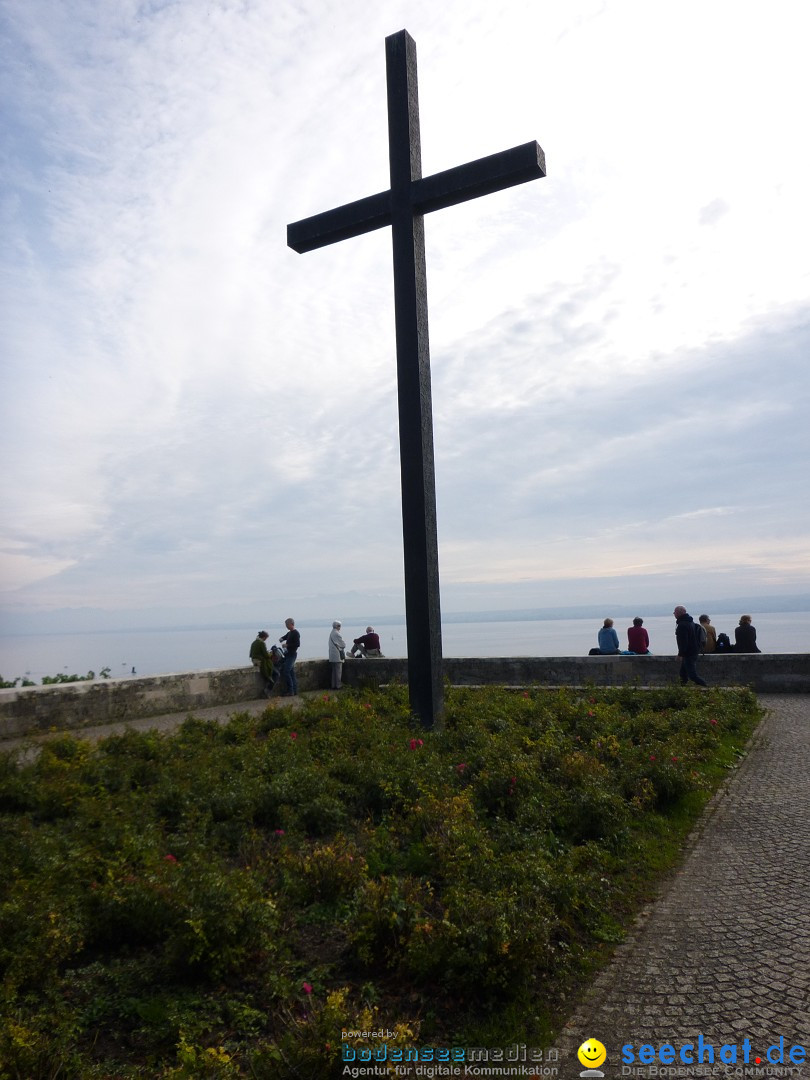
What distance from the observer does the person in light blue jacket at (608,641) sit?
1653 centimetres

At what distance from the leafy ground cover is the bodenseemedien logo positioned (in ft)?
0.65

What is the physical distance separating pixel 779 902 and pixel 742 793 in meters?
2.72

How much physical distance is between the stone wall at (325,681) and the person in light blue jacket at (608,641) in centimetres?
134

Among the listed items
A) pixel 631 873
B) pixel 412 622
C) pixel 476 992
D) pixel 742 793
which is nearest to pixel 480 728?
pixel 412 622

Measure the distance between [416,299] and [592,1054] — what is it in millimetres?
7797

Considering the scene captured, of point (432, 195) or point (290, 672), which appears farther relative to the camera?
point (290, 672)

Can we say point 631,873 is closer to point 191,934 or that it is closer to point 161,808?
point 191,934

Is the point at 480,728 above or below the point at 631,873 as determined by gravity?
above

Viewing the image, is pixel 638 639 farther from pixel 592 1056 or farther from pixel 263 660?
pixel 592 1056

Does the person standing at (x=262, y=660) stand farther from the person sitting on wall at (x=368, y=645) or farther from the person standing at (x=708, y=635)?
the person standing at (x=708, y=635)

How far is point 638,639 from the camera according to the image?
16.5 m

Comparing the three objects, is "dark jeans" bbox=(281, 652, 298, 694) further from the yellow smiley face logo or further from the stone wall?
the yellow smiley face logo

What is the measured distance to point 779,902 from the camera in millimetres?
4504

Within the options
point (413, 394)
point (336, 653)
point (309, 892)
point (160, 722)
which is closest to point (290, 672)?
point (336, 653)
